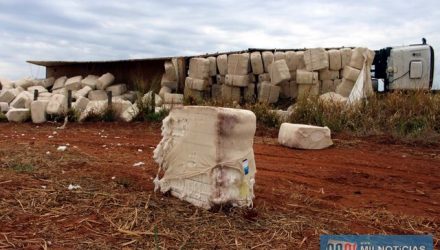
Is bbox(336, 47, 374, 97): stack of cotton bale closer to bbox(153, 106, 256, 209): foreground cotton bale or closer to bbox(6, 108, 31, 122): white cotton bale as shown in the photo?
bbox(6, 108, 31, 122): white cotton bale

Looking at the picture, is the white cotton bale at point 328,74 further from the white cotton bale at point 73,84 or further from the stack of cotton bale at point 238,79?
the white cotton bale at point 73,84

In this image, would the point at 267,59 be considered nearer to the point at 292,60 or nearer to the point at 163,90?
the point at 292,60

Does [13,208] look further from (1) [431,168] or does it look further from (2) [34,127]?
(2) [34,127]

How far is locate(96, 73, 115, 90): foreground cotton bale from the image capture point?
1766 cm

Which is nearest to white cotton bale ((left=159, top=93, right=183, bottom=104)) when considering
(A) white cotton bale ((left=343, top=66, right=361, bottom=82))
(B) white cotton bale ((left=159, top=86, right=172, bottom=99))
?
(B) white cotton bale ((left=159, top=86, right=172, bottom=99))

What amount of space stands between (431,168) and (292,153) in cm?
220

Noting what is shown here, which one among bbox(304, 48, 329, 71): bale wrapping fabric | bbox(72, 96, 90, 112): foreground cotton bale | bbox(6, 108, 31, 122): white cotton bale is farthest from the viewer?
bbox(304, 48, 329, 71): bale wrapping fabric

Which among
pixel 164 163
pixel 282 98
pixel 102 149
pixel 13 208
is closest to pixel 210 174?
pixel 164 163

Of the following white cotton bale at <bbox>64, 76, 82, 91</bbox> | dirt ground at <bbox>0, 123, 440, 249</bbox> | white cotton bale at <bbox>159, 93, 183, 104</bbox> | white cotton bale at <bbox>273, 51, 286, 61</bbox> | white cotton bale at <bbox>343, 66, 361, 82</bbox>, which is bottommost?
dirt ground at <bbox>0, 123, 440, 249</bbox>

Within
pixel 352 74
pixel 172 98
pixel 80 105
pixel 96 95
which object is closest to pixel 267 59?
pixel 352 74

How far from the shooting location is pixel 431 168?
279 inches

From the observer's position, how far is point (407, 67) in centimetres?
1406

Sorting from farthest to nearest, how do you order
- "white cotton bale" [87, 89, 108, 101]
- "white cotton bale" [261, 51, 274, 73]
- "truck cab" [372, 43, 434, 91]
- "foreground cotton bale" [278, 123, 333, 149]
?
1. "white cotton bale" [87, 89, 108, 101]
2. "white cotton bale" [261, 51, 274, 73]
3. "truck cab" [372, 43, 434, 91]
4. "foreground cotton bale" [278, 123, 333, 149]

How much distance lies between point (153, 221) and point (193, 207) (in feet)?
1.54
